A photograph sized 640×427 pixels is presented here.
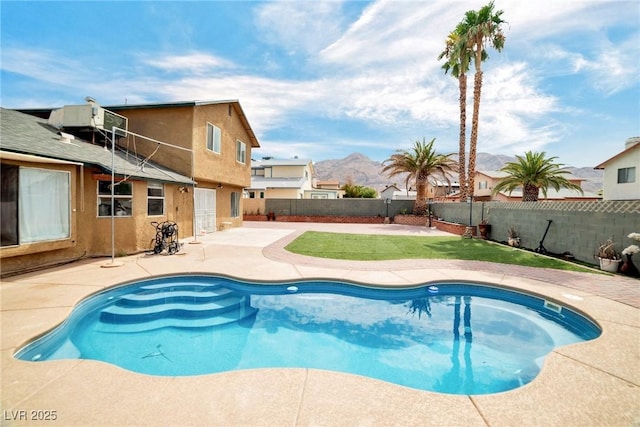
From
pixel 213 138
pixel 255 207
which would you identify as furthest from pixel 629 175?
pixel 255 207

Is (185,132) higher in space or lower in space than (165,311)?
higher

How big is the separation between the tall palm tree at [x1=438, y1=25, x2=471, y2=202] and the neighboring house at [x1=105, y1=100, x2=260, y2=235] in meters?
16.9

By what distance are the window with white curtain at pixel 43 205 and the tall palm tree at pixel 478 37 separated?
823 inches

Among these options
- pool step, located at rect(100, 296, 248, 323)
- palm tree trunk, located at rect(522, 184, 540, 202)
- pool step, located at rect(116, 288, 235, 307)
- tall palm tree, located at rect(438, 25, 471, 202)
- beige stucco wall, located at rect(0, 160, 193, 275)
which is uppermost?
tall palm tree, located at rect(438, 25, 471, 202)

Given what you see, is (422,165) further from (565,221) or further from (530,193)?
(565,221)

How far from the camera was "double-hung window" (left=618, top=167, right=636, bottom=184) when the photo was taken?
23000 mm

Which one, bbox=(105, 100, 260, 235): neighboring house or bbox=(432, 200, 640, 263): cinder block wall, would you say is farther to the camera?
bbox=(105, 100, 260, 235): neighboring house

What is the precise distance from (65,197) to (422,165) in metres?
24.4

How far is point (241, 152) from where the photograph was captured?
19.1m

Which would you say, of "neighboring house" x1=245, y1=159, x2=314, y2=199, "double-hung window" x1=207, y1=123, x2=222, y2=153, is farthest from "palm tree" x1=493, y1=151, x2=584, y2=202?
"neighboring house" x1=245, y1=159, x2=314, y2=199

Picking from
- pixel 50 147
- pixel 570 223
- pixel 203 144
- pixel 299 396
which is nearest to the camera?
pixel 299 396

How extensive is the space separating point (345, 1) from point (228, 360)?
12.7m

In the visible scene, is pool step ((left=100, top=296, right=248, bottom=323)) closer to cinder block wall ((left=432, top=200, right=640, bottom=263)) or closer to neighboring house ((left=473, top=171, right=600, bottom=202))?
cinder block wall ((left=432, top=200, right=640, bottom=263))

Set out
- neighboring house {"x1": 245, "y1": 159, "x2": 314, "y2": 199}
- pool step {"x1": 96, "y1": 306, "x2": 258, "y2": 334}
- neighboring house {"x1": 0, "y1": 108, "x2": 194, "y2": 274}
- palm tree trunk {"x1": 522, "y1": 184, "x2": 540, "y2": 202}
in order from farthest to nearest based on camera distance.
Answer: neighboring house {"x1": 245, "y1": 159, "x2": 314, "y2": 199} < palm tree trunk {"x1": 522, "y1": 184, "x2": 540, "y2": 202} < neighboring house {"x1": 0, "y1": 108, "x2": 194, "y2": 274} < pool step {"x1": 96, "y1": 306, "x2": 258, "y2": 334}
